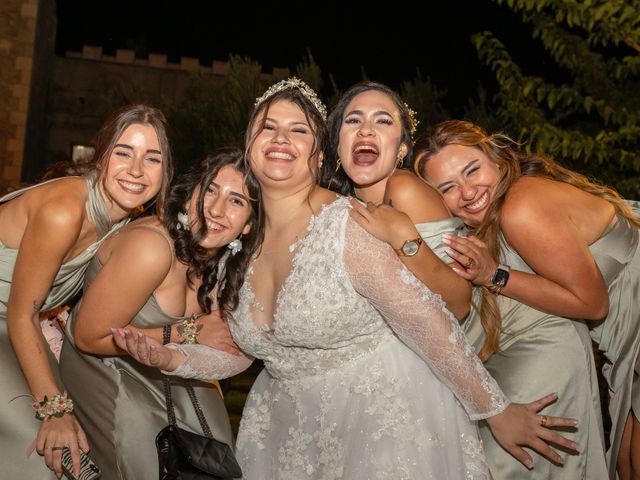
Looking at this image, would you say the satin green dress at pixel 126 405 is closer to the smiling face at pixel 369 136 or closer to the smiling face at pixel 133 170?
the smiling face at pixel 133 170

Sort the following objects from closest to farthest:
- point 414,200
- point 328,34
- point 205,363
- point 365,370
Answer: point 365,370 < point 414,200 < point 205,363 < point 328,34

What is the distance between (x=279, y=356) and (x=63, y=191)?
1.18 m

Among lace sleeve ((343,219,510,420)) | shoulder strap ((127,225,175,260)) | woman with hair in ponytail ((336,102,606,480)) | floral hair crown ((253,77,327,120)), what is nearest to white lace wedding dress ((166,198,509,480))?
lace sleeve ((343,219,510,420))

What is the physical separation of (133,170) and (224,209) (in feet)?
1.47

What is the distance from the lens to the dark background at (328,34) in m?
13.4

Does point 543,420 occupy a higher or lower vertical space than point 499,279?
lower

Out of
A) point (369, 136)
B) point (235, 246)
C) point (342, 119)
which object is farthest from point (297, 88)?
point (235, 246)

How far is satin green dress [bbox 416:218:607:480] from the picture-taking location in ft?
9.45

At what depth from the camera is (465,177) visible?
3174mm

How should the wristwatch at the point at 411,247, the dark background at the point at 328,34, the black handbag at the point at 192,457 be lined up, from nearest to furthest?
the wristwatch at the point at 411,247 → the black handbag at the point at 192,457 → the dark background at the point at 328,34

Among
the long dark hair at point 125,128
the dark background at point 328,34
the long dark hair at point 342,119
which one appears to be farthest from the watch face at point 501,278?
the dark background at point 328,34

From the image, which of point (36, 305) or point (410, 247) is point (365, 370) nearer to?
point (410, 247)

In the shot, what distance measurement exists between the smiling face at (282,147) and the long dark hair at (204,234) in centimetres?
19

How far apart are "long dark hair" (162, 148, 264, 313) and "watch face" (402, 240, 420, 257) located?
2.49ft
